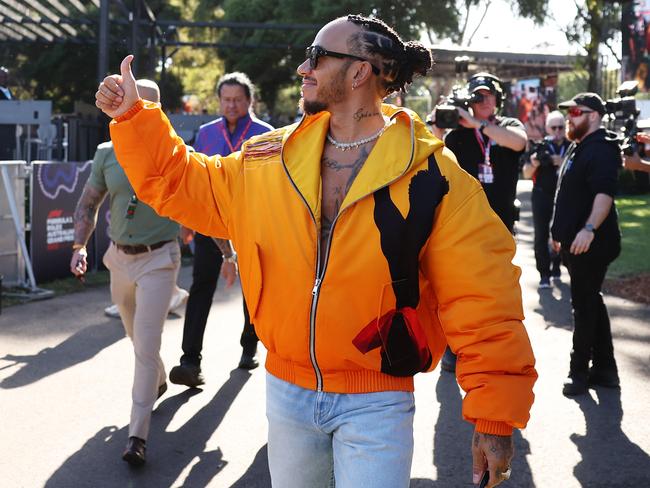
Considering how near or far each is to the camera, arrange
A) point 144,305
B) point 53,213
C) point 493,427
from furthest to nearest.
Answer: point 53,213 → point 144,305 → point 493,427

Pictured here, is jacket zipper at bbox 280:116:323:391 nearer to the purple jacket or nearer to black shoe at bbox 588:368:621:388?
the purple jacket

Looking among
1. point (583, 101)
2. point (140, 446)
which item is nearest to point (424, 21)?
point (583, 101)

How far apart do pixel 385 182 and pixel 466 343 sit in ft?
1.75

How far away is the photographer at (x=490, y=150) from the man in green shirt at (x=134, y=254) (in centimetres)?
227

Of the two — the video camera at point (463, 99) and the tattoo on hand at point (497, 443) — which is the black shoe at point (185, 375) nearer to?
the video camera at point (463, 99)

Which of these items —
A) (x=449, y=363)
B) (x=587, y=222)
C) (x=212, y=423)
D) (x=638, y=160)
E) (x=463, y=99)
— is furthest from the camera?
(x=638, y=160)

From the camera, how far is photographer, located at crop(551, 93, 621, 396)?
659 centimetres

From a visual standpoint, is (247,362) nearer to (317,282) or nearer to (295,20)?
(317,282)

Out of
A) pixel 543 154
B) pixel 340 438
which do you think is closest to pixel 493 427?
pixel 340 438

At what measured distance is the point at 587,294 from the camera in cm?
670

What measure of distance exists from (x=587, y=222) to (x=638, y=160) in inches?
47.0

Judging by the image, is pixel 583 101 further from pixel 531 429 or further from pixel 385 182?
pixel 385 182

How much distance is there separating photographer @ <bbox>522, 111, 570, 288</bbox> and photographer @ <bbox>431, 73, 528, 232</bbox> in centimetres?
446

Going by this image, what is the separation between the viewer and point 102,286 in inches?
439
